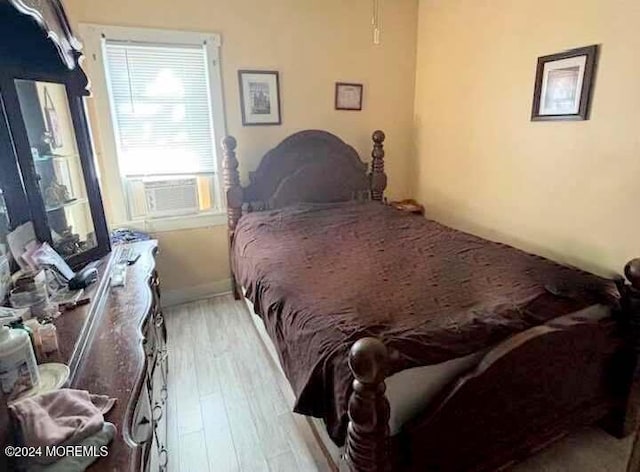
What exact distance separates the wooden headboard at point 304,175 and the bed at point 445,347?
3.25ft

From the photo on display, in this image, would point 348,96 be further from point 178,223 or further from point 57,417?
point 57,417

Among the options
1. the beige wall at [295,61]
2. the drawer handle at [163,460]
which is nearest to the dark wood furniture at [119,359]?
the drawer handle at [163,460]

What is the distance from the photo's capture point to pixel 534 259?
2170 mm

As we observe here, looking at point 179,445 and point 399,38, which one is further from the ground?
point 399,38

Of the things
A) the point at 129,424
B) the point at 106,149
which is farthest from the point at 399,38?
the point at 129,424

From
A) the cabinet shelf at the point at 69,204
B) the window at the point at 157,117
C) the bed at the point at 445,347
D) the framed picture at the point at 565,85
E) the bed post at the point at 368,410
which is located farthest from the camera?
the window at the point at 157,117

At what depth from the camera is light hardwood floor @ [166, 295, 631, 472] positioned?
1751 millimetres

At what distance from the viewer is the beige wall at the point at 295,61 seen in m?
2.97

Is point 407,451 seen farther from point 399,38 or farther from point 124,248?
point 399,38

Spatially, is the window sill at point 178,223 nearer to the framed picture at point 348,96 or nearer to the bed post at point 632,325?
the framed picture at point 348,96

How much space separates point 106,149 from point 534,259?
3062 millimetres

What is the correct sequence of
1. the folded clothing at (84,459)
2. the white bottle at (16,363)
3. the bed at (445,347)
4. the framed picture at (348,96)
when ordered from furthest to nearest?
the framed picture at (348,96) → the bed at (445,347) → the white bottle at (16,363) → the folded clothing at (84,459)

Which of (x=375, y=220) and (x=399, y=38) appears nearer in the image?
(x=375, y=220)

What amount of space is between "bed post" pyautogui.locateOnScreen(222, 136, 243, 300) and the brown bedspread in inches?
18.3
